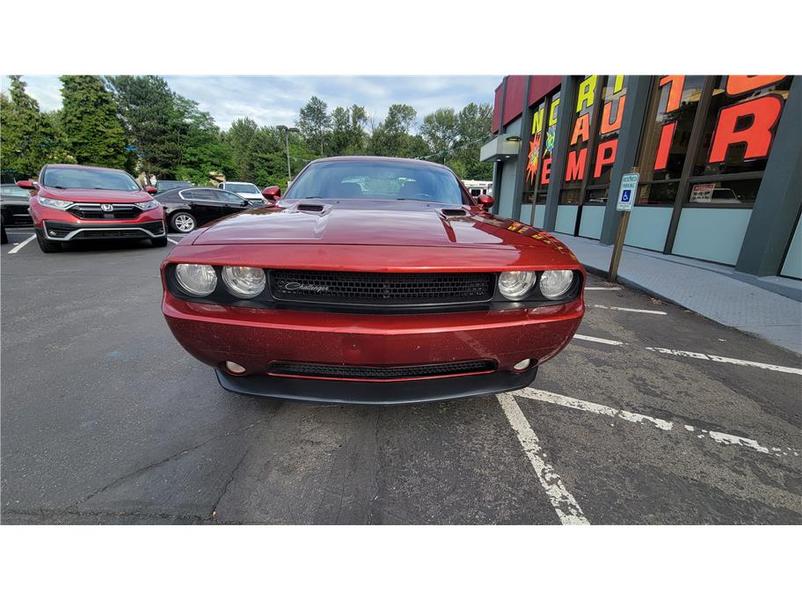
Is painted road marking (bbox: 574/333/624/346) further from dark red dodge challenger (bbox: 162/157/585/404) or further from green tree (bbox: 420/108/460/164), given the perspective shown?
green tree (bbox: 420/108/460/164)

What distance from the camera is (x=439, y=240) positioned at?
148cm

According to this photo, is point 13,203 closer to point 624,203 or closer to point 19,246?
point 19,246

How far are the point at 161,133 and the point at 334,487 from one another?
4676 centimetres

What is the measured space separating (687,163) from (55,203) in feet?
36.3

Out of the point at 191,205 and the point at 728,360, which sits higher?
the point at 191,205

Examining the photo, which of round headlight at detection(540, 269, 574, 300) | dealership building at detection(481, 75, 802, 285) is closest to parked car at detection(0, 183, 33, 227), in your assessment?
round headlight at detection(540, 269, 574, 300)

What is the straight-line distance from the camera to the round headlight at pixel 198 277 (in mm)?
1423

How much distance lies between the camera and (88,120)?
2892 centimetres

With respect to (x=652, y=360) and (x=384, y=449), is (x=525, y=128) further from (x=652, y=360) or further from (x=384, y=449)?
(x=384, y=449)

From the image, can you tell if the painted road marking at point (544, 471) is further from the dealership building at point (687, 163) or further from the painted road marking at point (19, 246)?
the painted road marking at point (19, 246)

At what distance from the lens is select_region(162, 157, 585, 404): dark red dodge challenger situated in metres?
1.33

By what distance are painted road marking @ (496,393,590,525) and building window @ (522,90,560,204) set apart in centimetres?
1028

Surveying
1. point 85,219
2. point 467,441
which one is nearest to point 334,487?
point 467,441

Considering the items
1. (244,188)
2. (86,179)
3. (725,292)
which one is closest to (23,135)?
(244,188)
